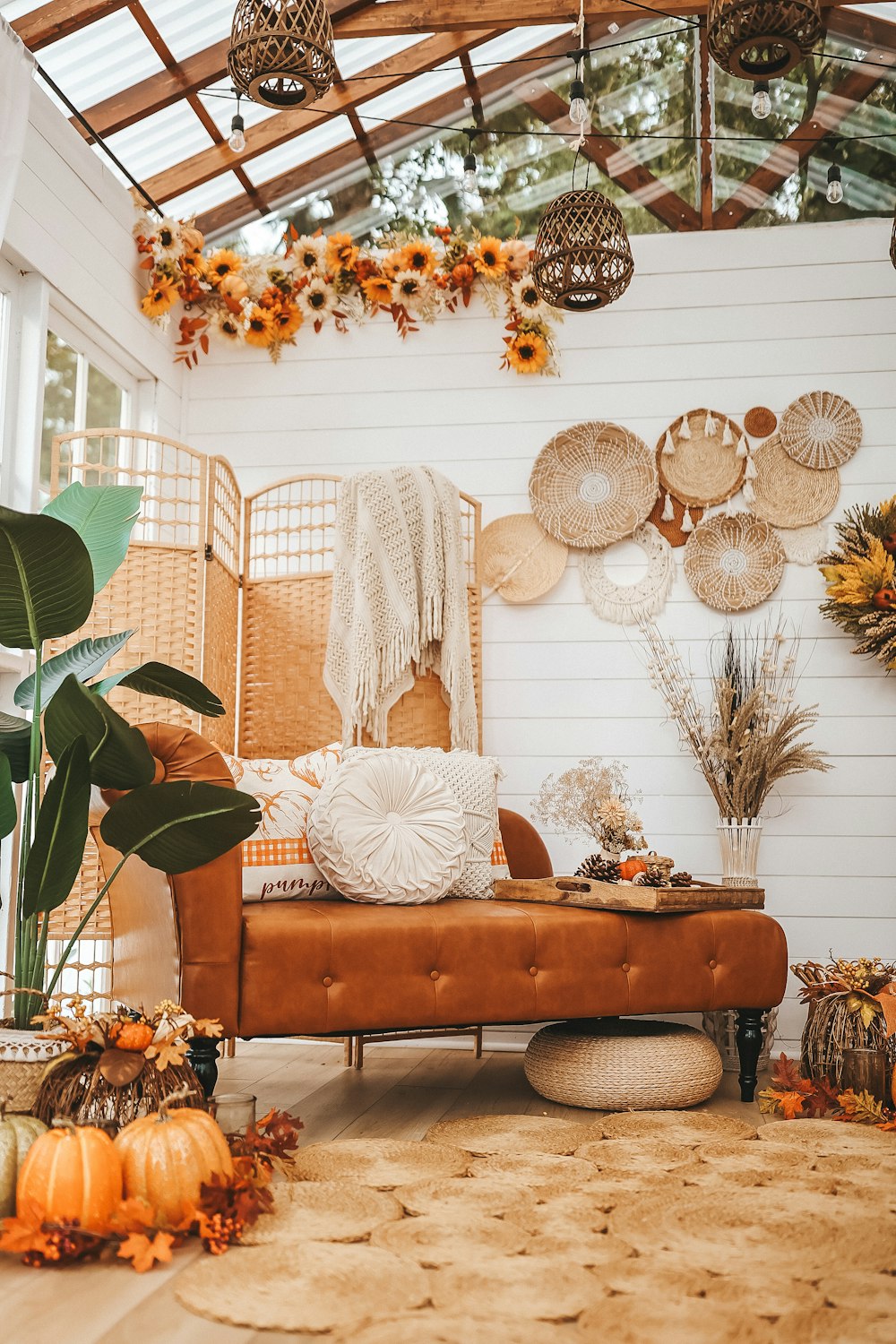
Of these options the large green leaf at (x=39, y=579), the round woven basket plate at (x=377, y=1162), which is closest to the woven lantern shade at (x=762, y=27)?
the large green leaf at (x=39, y=579)

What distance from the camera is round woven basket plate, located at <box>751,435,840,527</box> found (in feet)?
13.7

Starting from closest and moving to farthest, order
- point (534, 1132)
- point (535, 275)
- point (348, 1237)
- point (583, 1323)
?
1. point (583, 1323)
2. point (348, 1237)
3. point (534, 1132)
4. point (535, 275)

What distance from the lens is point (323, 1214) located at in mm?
1799

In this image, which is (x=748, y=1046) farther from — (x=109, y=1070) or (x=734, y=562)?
(x=734, y=562)

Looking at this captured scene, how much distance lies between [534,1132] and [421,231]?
11.5 feet

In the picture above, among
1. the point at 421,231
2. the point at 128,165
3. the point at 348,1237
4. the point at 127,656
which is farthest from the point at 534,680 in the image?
the point at 348,1237

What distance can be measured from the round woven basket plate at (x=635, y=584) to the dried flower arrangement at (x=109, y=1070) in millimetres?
2670

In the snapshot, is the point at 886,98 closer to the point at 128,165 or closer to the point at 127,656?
the point at 128,165

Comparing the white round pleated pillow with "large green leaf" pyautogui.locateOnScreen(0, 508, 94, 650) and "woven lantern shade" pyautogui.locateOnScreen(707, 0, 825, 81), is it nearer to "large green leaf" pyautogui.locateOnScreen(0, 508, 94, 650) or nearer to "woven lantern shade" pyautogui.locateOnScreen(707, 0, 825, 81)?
"large green leaf" pyautogui.locateOnScreen(0, 508, 94, 650)

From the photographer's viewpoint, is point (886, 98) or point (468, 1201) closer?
point (468, 1201)

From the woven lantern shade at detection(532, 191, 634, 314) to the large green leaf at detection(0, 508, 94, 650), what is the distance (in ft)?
6.45

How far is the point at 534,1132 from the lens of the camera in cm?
243

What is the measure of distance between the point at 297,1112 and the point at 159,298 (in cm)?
299

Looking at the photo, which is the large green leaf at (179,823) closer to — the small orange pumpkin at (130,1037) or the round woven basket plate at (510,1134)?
the small orange pumpkin at (130,1037)
